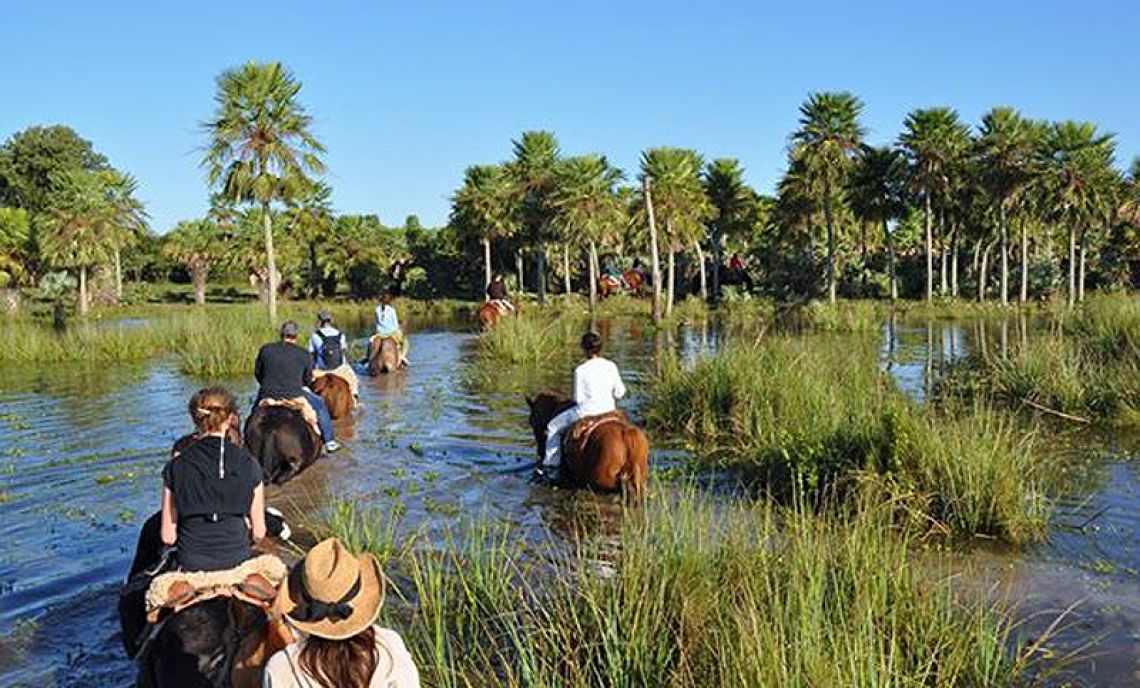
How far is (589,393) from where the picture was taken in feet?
32.7

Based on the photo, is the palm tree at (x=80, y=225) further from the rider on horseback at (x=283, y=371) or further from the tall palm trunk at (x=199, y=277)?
the rider on horseback at (x=283, y=371)

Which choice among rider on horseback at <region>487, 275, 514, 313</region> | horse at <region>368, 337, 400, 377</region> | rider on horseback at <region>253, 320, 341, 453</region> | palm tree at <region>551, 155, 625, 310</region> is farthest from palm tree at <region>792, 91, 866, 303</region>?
rider on horseback at <region>253, 320, 341, 453</region>

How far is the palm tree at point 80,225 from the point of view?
4409cm

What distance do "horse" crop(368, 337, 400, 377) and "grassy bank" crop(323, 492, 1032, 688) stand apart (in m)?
15.8

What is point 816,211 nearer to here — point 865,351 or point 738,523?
point 865,351

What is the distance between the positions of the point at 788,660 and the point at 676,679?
0.52m

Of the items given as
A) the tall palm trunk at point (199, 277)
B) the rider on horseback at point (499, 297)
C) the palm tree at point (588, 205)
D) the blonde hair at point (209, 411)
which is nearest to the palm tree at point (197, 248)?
the tall palm trunk at point (199, 277)

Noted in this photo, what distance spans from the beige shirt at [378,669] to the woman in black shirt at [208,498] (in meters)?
2.17

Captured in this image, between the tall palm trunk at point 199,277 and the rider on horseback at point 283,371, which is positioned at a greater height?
the tall palm trunk at point 199,277

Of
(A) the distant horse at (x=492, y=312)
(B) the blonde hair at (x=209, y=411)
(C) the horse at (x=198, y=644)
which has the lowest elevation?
(C) the horse at (x=198, y=644)

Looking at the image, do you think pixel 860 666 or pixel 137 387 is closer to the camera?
pixel 860 666

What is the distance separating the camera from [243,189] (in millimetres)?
33719

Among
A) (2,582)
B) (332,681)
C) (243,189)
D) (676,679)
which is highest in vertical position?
(243,189)

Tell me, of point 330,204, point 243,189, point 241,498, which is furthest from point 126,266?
point 241,498
